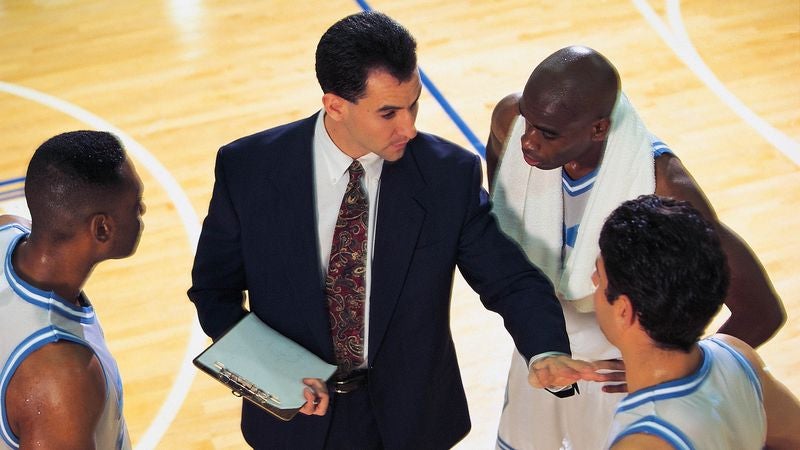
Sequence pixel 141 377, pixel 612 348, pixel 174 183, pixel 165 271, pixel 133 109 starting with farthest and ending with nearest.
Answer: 1. pixel 133 109
2. pixel 174 183
3. pixel 165 271
4. pixel 141 377
5. pixel 612 348

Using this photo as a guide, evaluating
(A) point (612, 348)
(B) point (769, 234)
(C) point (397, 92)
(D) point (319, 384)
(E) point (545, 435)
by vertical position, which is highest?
(C) point (397, 92)

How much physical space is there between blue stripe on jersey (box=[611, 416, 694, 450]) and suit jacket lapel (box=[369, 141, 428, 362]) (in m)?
0.86

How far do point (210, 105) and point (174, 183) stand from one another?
2.60ft

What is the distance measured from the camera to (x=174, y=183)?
5785 mm

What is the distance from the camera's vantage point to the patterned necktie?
9.50 feet

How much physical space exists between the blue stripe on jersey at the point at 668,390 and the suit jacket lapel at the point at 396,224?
783 millimetres

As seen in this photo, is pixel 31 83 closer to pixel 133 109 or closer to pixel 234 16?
pixel 133 109

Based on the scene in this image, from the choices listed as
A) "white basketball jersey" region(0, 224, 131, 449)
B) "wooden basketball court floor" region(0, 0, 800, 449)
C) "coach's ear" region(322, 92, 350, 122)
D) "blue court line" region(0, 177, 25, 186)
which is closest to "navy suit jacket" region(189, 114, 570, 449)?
"coach's ear" region(322, 92, 350, 122)

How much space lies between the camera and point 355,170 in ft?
9.47

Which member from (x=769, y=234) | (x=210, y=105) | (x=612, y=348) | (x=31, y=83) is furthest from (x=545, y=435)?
(x=31, y=83)

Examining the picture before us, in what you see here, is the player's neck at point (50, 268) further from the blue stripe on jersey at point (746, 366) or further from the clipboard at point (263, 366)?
the blue stripe on jersey at point (746, 366)

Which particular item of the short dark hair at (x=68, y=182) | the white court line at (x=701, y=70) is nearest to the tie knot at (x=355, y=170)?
the short dark hair at (x=68, y=182)

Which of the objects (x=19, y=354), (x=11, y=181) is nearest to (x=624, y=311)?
(x=19, y=354)

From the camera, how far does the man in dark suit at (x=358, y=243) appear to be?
287cm
